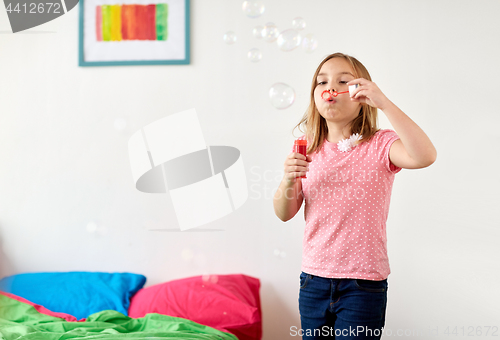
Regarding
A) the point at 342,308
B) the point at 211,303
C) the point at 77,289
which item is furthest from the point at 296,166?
the point at 77,289

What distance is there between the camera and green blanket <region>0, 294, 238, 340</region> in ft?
4.45

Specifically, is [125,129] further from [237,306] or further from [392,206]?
[392,206]

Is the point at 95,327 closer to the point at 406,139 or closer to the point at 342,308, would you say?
the point at 342,308

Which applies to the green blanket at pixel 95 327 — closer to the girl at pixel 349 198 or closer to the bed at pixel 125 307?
the bed at pixel 125 307

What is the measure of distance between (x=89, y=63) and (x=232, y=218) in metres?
1.02

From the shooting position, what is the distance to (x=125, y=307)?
5.97 ft

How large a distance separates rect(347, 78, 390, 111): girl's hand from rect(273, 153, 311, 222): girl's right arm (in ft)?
0.65

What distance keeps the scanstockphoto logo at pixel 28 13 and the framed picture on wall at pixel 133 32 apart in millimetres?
155

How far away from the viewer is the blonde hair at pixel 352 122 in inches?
44.8

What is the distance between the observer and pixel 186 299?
177 centimetres

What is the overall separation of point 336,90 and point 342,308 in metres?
0.54

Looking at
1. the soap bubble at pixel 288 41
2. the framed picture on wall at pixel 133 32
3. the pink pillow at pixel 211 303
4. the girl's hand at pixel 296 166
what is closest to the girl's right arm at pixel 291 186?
the girl's hand at pixel 296 166

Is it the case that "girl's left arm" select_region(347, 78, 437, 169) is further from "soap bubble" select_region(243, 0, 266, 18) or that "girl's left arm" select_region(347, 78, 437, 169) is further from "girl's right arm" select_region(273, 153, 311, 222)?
"soap bubble" select_region(243, 0, 266, 18)

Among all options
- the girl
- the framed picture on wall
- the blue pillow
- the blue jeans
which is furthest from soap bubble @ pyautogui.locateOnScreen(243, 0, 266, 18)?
the blue pillow
